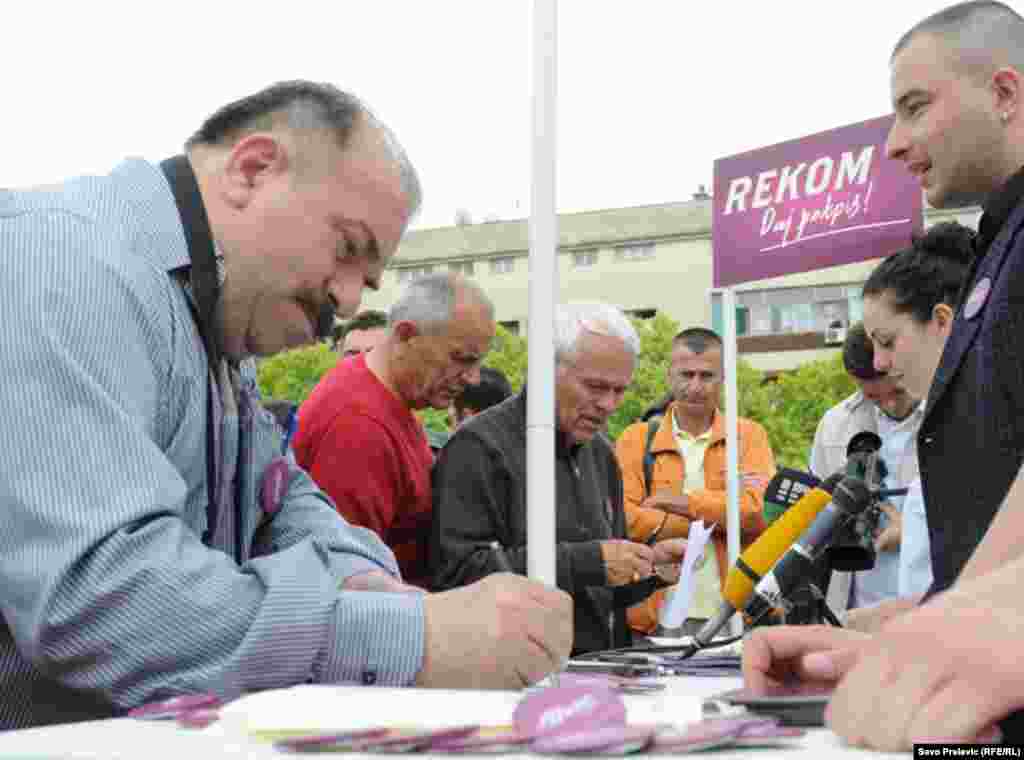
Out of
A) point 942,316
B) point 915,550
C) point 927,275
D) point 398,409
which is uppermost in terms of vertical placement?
point 927,275

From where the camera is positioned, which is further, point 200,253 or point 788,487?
point 788,487

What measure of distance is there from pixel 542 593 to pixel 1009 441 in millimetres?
868

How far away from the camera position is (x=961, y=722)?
0.89 meters

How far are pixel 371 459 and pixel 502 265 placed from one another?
45897 mm

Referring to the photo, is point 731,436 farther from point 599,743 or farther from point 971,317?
point 599,743

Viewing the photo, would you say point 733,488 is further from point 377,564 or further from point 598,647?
point 377,564

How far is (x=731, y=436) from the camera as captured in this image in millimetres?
5055

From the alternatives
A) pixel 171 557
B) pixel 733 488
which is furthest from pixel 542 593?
pixel 733 488

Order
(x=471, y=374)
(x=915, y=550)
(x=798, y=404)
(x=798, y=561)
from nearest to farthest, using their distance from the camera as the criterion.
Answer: (x=798, y=561) → (x=915, y=550) → (x=471, y=374) → (x=798, y=404)

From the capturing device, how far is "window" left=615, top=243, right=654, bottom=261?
4831 cm

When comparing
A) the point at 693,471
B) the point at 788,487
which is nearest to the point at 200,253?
the point at 788,487

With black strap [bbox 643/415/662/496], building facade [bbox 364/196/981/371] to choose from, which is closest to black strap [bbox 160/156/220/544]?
black strap [bbox 643/415/662/496]

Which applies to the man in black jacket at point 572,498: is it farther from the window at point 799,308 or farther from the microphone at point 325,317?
the window at point 799,308

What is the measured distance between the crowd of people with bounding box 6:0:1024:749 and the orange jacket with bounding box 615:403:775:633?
140cm
